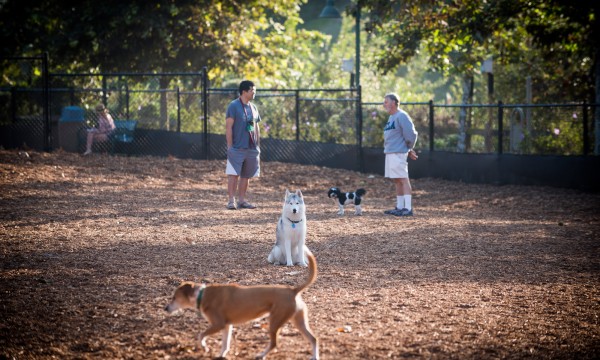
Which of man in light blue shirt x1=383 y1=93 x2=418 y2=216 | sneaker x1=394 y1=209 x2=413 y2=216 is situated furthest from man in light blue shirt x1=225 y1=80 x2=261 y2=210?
sneaker x1=394 y1=209 x2=413 y2=216

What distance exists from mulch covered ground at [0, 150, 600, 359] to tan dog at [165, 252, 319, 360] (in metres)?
0.24

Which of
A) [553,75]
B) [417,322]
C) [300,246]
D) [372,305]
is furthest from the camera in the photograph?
[553,75]

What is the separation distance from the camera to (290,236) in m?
7.82

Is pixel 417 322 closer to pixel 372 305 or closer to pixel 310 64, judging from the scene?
pixel 372 305

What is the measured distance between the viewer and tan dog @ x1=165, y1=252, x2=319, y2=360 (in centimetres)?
481

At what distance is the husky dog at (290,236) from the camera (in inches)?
307

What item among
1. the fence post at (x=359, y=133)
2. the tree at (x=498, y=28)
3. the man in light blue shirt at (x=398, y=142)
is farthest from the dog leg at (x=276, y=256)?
the tree at (x=498, y=28)

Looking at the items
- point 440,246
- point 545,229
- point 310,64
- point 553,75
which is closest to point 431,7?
point 553,75

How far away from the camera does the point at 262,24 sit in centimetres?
2700

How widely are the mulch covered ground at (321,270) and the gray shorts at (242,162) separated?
643 mm

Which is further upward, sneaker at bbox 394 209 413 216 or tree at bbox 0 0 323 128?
tree at bbox 0 0 323 128

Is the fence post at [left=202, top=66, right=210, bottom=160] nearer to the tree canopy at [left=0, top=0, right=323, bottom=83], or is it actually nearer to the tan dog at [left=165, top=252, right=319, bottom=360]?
the tree canopy at [left=0, top=0, right=323, bottom=83]

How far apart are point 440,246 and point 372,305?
3072 mm

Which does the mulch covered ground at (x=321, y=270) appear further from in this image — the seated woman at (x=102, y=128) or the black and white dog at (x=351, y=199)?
the seated woman at (x=102, y=128)
